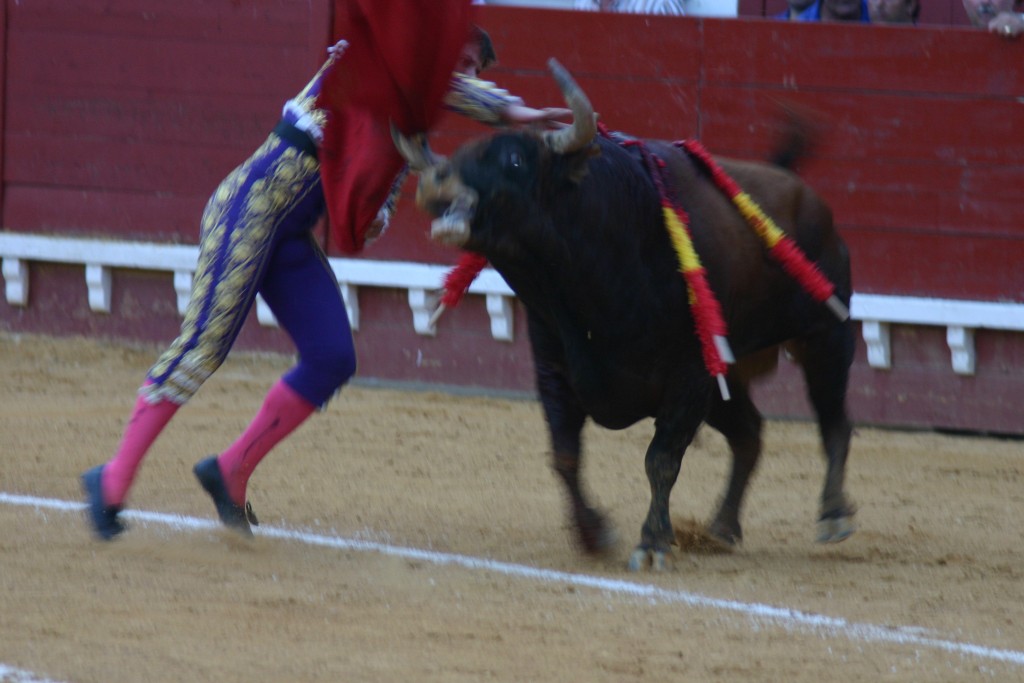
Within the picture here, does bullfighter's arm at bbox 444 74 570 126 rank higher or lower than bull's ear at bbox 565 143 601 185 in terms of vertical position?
higher

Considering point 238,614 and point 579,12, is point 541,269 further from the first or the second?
point 579,12

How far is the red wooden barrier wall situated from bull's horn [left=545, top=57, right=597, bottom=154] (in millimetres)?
2959

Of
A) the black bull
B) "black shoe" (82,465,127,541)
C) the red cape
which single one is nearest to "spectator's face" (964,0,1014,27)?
the black bull

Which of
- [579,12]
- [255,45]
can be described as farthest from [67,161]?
[579,12]

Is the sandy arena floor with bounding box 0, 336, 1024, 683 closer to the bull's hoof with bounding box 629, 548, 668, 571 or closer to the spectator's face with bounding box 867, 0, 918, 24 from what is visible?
the bull's hoof with bounding box 629, 548, 668, 571

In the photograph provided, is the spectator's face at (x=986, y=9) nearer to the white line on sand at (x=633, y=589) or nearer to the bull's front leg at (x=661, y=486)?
the bull's front leg at (x=661, y=486)

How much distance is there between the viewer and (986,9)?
686 centimetres

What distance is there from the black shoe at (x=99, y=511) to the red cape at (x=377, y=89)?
0.85 metres

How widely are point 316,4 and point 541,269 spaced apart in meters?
4.24

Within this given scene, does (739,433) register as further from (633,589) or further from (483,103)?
(483,103)

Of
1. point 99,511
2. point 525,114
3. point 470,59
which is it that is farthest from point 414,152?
point 99,511

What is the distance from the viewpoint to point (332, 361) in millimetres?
4152

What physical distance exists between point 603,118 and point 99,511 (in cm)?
400

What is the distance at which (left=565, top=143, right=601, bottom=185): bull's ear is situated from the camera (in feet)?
12.8
